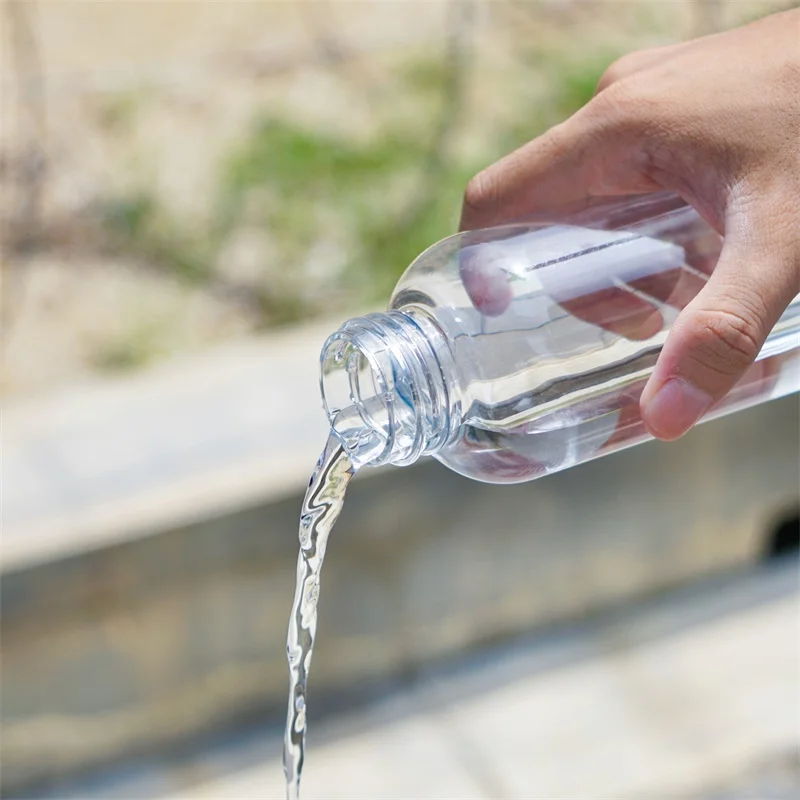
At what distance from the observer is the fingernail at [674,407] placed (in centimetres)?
77

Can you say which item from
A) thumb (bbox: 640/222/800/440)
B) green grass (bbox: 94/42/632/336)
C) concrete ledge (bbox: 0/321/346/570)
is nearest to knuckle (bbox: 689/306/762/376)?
thumb (bbox: 640/222/800/440)

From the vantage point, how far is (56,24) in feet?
9.75

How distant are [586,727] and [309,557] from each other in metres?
0.82

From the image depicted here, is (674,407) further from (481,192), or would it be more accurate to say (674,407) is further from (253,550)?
(253,550)

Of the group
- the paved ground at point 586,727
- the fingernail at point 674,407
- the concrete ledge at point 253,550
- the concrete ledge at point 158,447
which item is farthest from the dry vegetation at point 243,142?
the fingernail at point 674,407

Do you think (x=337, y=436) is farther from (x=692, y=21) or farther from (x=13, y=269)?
(x=692, y=21)

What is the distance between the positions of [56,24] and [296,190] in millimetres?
729

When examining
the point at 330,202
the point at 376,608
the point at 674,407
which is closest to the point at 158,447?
the point at 376,608

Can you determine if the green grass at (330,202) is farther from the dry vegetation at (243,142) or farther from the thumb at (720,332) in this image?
the thumb at (720,332)

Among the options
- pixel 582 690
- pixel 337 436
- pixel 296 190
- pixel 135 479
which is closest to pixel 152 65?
pixel 296 190

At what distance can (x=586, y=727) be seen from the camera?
1.67m

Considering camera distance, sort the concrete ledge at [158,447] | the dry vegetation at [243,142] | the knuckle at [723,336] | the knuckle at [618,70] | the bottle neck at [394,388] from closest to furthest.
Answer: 1. the knuckle at [723,336]
2. the bottle neck at [394,388]
3. the knuckle at [618,70]
4. the concrete ledge at [158,447]
5. the dry vegetation at [243,142]

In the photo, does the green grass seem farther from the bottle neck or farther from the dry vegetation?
the bottle neck

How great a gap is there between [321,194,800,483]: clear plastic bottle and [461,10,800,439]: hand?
0.05 meters
